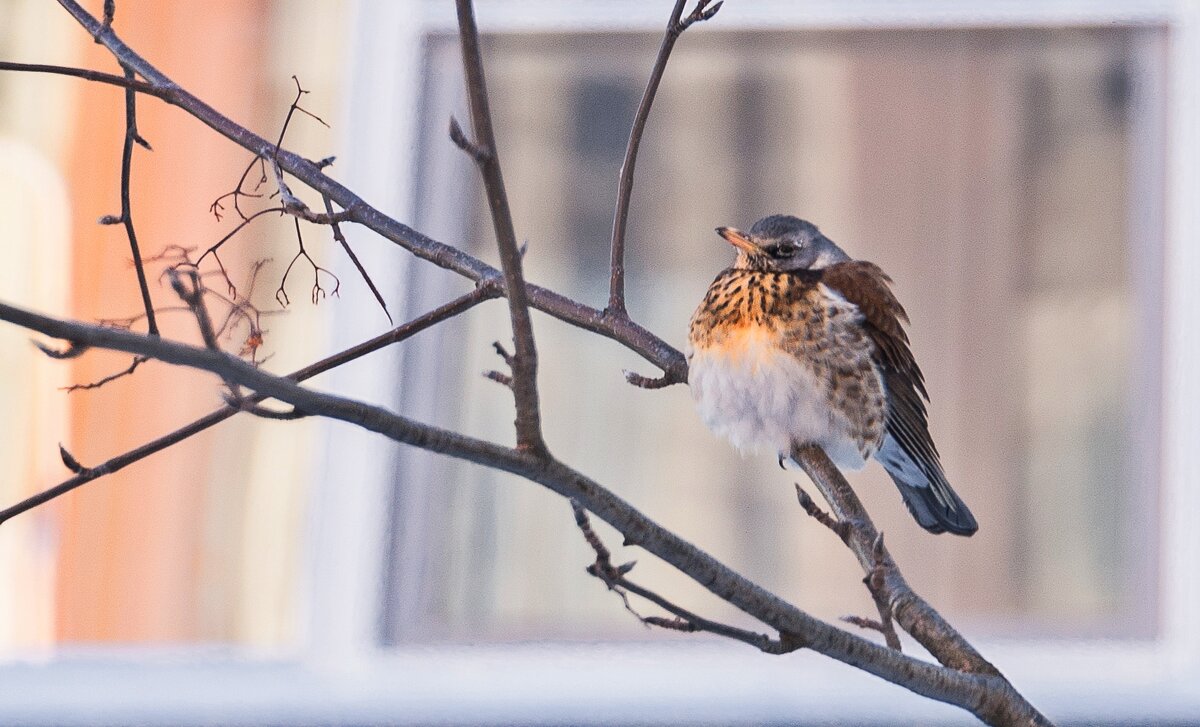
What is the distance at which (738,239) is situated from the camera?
3.58 feet

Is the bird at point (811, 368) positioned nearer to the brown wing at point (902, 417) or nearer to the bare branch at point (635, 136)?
the brown wing at point (902, 417)

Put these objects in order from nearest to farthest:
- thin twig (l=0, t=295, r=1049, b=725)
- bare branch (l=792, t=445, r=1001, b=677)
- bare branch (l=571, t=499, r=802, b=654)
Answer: thin twig (l=0, t=295, r=1049, b=725), bare branch (l=571, t=499, r=802, b=654), bare branch (l=792, t=445, r=1001, b=677)

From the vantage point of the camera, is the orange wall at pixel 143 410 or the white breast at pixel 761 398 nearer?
the white breast at pixel 761 398

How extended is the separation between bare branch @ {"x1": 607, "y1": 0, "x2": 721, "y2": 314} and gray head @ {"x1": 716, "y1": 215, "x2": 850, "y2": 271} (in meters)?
0.33

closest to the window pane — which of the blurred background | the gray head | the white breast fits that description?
the blurred background

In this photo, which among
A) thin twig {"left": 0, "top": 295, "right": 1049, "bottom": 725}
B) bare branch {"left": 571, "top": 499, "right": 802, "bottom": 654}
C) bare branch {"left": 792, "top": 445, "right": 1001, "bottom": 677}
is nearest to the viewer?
thin twig {"left": 0, "top": 295, "right": 1049, "bottom": 725}

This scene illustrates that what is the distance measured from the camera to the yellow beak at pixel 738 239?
108 centimetres

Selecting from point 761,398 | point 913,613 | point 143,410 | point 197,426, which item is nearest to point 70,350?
point 197,426

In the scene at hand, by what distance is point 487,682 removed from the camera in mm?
1857

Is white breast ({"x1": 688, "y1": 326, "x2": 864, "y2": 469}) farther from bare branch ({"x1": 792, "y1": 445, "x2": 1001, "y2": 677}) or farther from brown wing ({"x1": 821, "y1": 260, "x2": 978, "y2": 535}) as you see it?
bare branch ({"x1": 792, "y1": 445, "x2": 1001, "y2": 677})

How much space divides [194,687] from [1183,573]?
1.35 m

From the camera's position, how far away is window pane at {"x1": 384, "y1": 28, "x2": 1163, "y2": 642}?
6.15ft

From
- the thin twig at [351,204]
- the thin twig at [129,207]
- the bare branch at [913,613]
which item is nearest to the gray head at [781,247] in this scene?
the thin twig at [351,204]

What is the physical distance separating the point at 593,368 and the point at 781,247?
0.82 meters
